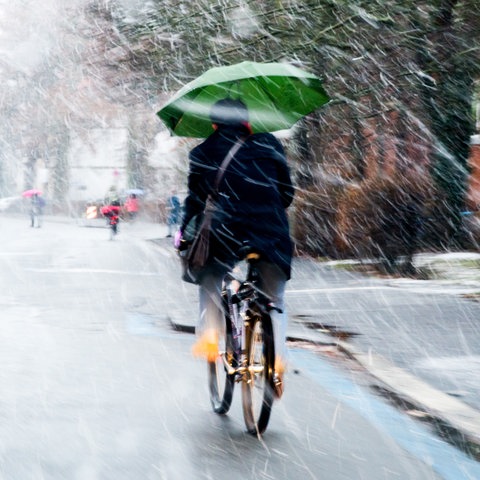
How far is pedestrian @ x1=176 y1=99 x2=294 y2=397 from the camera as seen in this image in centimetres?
585

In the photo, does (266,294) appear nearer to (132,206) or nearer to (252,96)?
(252,96)

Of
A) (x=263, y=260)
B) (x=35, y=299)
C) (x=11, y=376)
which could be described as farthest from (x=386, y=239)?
(x=263, y=260)

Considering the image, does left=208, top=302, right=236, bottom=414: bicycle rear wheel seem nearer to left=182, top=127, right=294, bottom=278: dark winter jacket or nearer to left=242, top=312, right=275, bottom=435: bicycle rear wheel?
left=242, top=312, right=275, bottom=435: bicycle rear wheel

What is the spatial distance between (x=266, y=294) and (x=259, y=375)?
445 millimetres

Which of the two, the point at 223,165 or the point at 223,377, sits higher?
the point at 223,165

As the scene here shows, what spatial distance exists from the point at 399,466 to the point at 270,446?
0.69 meters

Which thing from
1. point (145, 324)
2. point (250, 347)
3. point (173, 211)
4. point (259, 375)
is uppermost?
point (250, 347)

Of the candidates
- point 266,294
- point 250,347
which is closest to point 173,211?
point 250,347

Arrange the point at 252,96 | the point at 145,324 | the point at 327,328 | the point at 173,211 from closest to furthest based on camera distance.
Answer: the point at 252,96 < the point at 327,328 < the point at 145,324 < the point at 173,211

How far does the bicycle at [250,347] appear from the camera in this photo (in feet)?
19.2

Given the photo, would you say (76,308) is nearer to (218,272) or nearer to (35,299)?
(35,299)

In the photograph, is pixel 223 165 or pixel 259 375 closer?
pixel 223 165

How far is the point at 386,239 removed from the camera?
18578mm

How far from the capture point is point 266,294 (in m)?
5.94
